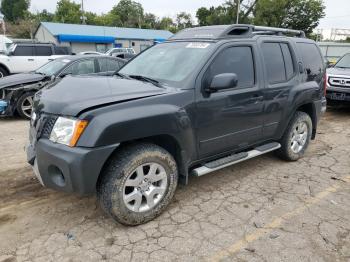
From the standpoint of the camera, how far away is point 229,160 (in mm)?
3959

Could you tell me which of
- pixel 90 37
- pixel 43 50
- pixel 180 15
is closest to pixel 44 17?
pixel 180 15

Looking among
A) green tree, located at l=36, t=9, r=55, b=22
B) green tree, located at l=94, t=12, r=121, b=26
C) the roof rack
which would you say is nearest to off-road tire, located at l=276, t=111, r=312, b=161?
the roof rack

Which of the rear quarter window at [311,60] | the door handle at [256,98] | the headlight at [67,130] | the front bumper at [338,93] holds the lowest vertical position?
the front bumper at [338,93]

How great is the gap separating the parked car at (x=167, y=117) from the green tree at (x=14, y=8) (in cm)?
9949

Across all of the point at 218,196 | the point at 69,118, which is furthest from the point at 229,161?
the point at 69,118

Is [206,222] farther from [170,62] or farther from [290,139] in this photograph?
[290,139]

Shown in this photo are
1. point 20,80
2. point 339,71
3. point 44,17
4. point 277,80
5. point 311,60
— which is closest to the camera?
point 277,80

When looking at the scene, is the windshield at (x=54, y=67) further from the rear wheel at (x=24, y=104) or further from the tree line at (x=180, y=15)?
the tree line at (x=180, y=15)

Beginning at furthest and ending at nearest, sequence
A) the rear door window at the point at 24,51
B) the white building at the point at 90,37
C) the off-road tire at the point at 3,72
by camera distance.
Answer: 1. the white building at the point at 90,37
2. the rear door window at the point at 24,51
3. the off-road tire at the point at 3,72

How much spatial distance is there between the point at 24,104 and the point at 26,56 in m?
6.71

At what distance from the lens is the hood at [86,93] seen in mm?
2900

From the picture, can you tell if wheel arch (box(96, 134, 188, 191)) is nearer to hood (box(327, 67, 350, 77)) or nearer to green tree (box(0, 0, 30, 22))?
hood (box(327, 67, 350, 77))

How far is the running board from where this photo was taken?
12.0 ft

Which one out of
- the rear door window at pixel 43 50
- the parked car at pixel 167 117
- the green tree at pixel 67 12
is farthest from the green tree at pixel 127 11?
the parked car at pixel 167 117
